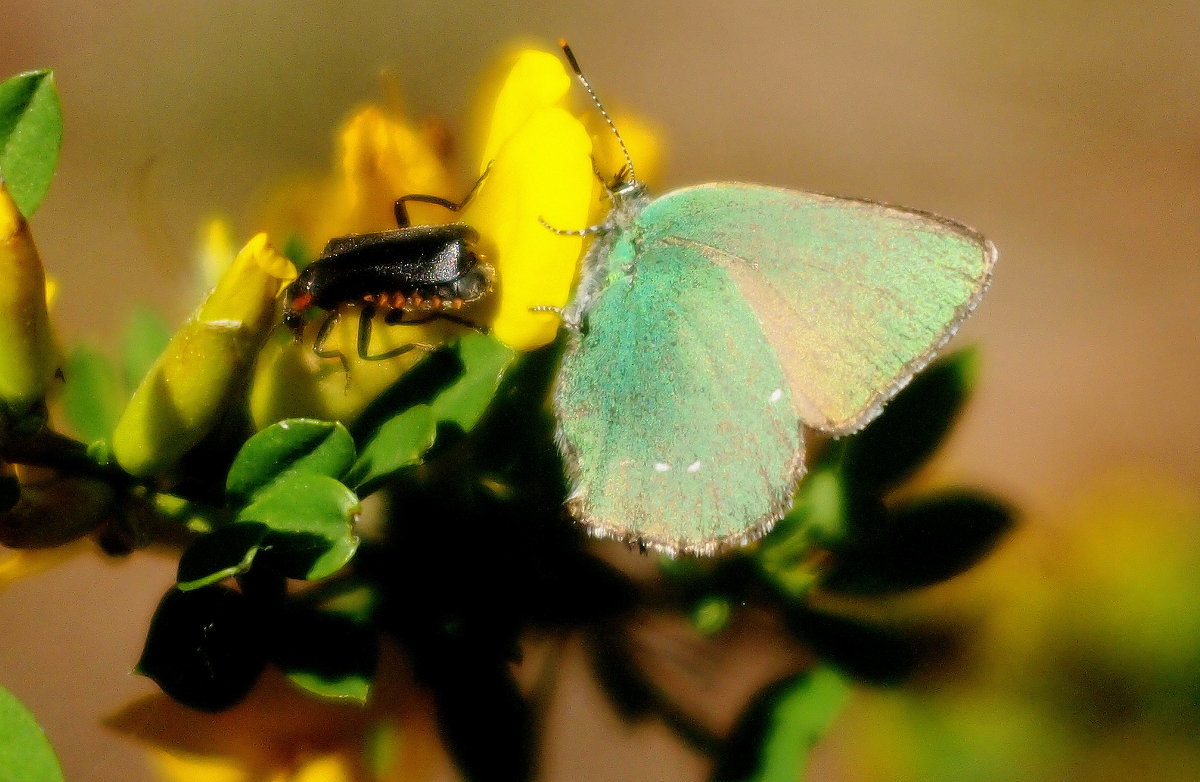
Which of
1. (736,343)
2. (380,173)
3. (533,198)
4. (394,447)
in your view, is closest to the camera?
(394,447)

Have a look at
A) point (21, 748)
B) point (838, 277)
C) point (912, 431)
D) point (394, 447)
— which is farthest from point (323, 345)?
point (912, 431)

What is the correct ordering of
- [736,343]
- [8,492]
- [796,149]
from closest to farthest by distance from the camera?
[8,492], [736,343], [796,149]

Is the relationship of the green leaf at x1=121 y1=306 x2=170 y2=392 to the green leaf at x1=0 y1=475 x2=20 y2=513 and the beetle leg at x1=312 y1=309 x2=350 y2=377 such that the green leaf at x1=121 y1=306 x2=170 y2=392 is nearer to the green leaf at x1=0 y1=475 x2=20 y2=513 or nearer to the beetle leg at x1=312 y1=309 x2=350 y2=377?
the beetle leg at x1=312 y1=309 x2=350 y2=377

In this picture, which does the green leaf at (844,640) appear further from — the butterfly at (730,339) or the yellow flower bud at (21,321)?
the yellow flower bud at (21,321)

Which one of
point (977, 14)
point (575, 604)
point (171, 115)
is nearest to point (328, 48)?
point (171, 115)

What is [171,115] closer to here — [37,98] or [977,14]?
[37,98]

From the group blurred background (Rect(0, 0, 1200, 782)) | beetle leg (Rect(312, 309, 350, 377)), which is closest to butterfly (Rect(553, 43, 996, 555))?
beetle leg (Rect(312, 309, 350, 377))

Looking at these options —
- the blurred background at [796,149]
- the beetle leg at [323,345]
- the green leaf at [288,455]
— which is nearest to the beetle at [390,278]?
the beetle leg at [323,345]

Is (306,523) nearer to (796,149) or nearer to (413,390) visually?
(413,390)
